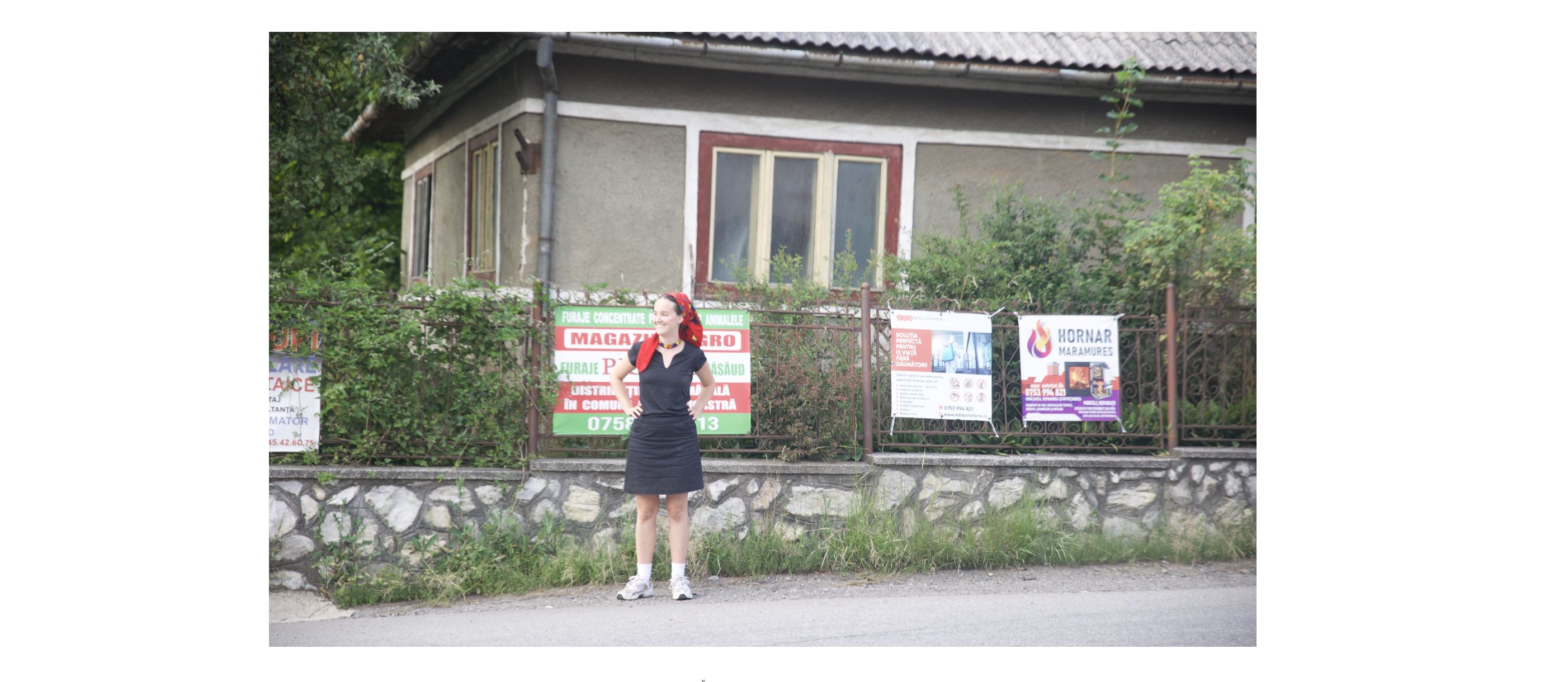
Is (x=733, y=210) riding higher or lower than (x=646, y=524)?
higher

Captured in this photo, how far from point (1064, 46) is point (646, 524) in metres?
5.76

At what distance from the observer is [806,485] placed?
5.95m

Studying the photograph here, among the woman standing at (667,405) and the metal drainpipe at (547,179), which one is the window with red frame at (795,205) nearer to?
the metal drainpipe at (547,179)

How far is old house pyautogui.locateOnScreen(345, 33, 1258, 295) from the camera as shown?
7750 mm

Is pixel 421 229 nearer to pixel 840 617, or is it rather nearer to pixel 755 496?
pixel 755 496

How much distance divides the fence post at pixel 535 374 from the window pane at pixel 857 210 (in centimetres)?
327

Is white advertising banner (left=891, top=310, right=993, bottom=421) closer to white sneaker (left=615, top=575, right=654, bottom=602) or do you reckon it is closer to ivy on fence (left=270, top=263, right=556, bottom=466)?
white sneaker (left=615, top=575, right=654, bottom=602)

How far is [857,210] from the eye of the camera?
8375 mm

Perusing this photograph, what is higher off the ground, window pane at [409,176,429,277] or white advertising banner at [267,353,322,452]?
window pane at [409,176,429,277]

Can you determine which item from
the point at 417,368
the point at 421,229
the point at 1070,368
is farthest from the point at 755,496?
the point at 421,229

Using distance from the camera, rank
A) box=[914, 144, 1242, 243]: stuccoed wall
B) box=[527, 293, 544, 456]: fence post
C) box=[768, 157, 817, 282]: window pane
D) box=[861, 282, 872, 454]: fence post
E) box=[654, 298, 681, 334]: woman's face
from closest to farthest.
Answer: box=[654, 298, 681, 334]: woman's face < box=[527, 293, 544, 456]: fence post < box=[861, 282, 872, 454]: fence post < box=[768, 157, 817, 282]: window pane < box=[914, 144, 1242, 243]: stuccoed wall

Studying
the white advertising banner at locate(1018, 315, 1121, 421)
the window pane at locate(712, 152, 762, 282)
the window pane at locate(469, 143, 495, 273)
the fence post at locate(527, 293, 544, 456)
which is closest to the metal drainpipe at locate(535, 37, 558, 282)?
the window pane at locate(469, 143, 495, 273)

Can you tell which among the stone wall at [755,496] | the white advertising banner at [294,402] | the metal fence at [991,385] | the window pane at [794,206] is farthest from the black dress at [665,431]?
the window pane at [794,206]

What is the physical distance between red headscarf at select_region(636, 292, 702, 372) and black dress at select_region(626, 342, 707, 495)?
25mm
